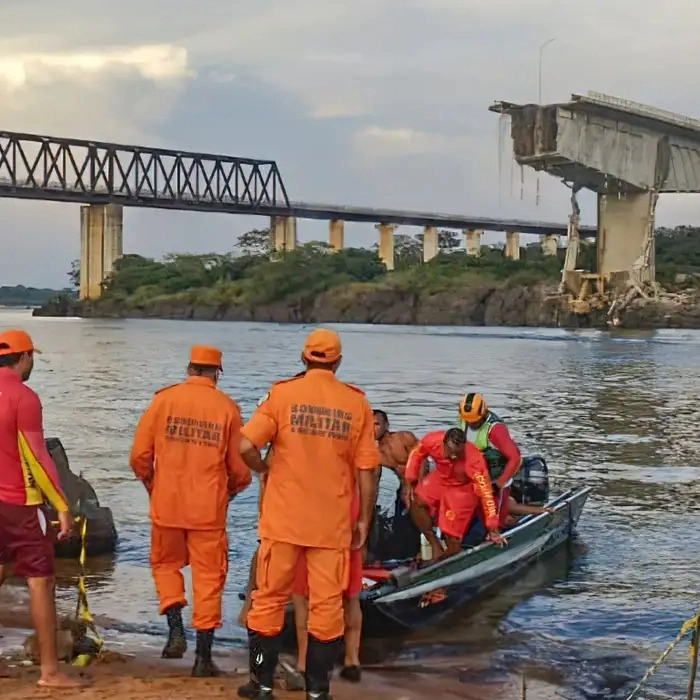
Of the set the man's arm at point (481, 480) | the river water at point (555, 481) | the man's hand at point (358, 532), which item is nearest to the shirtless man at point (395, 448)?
the man's arm at point (481, 480)

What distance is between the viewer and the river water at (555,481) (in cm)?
933

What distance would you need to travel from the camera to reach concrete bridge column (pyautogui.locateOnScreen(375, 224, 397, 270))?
138 meters

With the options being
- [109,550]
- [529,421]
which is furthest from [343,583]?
[529,421]

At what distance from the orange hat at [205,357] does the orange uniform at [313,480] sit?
1.13 metres

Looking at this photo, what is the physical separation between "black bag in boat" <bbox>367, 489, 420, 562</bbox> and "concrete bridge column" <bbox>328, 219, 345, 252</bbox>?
418 ft

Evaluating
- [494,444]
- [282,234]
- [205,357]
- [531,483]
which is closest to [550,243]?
[282,234]

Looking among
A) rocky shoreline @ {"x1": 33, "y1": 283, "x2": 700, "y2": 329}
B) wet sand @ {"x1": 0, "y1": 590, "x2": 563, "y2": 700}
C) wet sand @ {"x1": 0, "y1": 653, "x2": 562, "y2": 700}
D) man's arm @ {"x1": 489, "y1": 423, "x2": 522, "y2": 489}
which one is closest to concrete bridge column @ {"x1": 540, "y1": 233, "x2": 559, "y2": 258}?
rocky shoreline @ {"x1": 33, "y1": 283, "x2": 700, "y2": 329}

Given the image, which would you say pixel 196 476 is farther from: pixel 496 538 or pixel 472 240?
pixel 472 240

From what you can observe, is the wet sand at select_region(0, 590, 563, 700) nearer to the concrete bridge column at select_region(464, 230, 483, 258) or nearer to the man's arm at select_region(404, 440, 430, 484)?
the man's arm at select_region(404, 440, 430, 484)

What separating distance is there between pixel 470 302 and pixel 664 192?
30.3 metres

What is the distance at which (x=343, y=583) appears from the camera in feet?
20.8

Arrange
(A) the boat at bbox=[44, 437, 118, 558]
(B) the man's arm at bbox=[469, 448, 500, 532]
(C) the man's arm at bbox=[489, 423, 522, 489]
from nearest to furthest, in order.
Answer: (B) the man's arm at bbox=[469, 448, 500, 532], (C) the man's arm at bbox=[489, 423, 522, 489], (A) the boat at bbox=[44, 437, 118, 558]

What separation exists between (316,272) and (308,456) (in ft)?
389

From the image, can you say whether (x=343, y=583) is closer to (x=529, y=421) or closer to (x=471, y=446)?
(x=471, y=446)
